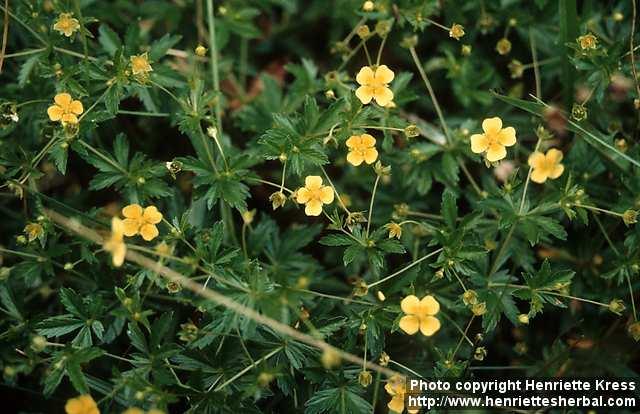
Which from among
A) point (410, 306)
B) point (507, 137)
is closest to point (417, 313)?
point (410, 306)

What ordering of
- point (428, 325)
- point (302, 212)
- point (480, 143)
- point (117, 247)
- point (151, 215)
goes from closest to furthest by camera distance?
point (117, 247)
point (428, 325)
point (151, 215)
point (480, 143)
point (302, 212)

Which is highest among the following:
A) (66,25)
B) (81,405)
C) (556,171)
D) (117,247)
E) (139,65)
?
(66,25)

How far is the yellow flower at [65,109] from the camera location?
2.43m

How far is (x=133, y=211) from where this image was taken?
2.35m

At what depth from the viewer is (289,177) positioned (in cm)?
309

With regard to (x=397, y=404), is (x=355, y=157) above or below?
above

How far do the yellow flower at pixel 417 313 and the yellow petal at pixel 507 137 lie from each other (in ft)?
2.16

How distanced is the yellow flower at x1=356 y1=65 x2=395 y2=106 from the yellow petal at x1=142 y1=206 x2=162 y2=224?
2.82 ft

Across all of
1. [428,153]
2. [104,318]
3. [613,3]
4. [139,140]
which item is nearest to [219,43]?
[139,140]

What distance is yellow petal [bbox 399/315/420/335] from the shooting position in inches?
89.8

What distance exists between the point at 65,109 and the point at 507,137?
166 centimetres

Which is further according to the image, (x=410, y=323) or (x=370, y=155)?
(x=370, y=155)

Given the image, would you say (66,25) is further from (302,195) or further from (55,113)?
(302,195)

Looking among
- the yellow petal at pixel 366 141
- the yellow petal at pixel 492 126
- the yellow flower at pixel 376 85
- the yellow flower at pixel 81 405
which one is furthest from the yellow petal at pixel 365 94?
the yellow flower at pixel 81 405
